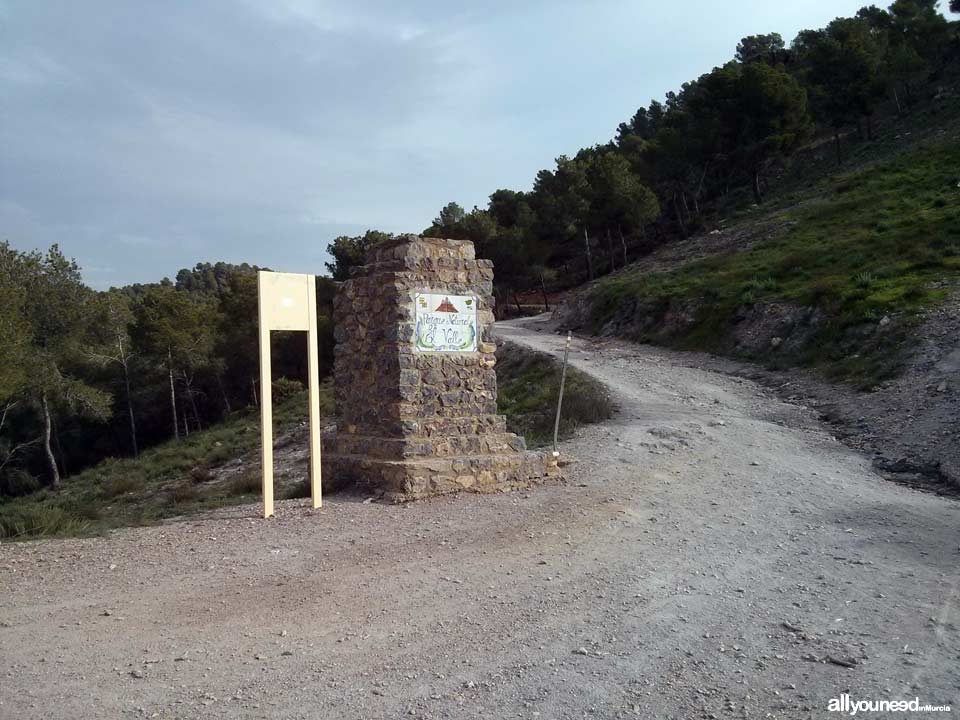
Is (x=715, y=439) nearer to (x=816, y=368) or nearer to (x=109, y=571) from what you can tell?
(x=816, y=368)

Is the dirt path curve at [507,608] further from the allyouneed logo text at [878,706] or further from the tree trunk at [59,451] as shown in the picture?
the tree trunk at [59,451]

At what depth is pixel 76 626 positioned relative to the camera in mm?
5008

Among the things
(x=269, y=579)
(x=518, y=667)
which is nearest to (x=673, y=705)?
(x=518, y=667)

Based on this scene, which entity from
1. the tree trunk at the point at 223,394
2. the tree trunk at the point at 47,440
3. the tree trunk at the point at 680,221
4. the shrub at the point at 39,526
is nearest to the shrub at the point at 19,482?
the tree trunk at the point at 47,440

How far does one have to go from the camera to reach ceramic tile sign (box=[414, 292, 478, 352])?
8.82 meters

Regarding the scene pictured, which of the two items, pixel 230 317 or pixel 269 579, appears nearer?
pixel 269 579

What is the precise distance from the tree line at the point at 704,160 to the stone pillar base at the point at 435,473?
2808 cm

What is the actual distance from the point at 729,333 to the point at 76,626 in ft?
63.5

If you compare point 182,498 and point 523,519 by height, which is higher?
point 523,519

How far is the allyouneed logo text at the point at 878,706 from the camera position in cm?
400

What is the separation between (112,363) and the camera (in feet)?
120

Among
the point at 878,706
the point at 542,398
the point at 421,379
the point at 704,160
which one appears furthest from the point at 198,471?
the point at 704,160

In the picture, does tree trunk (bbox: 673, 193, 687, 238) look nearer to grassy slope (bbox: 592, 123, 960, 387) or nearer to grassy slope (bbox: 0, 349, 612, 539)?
grassy slope (bbox: 592, 123, 960, 387)

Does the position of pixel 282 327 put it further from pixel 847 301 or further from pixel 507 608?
pixel 847 301
